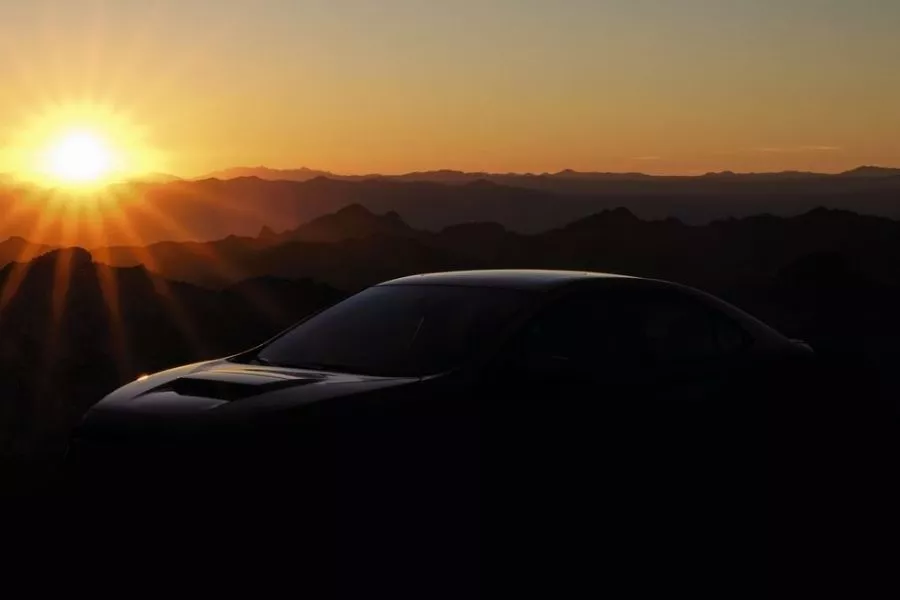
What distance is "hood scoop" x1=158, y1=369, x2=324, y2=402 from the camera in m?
5.41

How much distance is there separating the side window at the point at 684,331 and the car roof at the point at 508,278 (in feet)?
0.90

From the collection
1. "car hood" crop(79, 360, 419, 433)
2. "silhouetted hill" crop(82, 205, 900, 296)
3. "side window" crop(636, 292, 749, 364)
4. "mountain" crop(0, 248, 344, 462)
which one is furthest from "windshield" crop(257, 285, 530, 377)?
"silhouetted hill" crop(82, 205, 900, 296)

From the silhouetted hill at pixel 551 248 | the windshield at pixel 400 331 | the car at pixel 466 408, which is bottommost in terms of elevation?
the silhouetted hill at pixel 551 248

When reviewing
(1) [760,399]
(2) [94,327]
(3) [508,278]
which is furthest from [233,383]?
(2) [94,327]

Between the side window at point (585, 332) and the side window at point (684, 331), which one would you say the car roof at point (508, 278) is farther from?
the side window at point (684, 331)

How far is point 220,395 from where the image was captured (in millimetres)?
5418

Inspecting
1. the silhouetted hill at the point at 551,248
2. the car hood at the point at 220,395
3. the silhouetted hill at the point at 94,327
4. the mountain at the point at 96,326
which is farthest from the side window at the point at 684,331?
the silhouetted hill at the point at 551,248

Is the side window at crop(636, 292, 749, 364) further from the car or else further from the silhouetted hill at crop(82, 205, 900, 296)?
the silhouetted hill at crop(82, 205, 900, 296)

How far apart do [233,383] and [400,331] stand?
1120 mm

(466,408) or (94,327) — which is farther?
(94,327)

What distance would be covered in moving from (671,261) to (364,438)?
255 ft

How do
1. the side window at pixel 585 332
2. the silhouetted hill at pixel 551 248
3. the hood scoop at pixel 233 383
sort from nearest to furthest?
the hood scoop at pixel 233 383 → the side window at pixel 585 332 → the silhouetted hill at pixel 551 248

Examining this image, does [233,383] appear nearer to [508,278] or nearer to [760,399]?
[508,278]

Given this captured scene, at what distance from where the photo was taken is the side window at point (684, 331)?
269 inches
